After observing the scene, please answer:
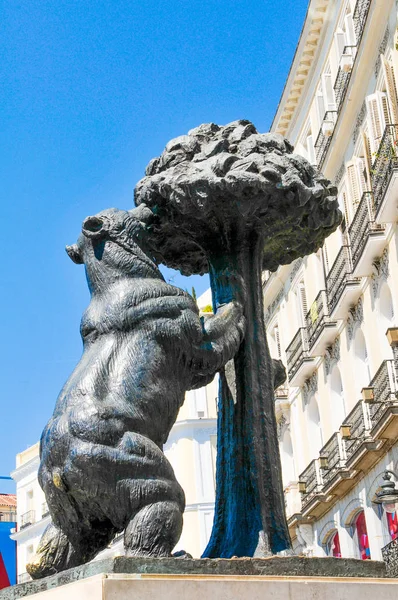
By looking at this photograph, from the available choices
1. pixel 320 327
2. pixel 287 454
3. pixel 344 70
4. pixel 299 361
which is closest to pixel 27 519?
pixel 287 454

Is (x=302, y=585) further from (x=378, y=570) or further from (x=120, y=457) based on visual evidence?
(x=120, y=457)

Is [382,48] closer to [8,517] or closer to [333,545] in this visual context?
[333,545]

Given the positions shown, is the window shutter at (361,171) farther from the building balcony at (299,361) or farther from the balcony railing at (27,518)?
the balcony railing at (27,518)

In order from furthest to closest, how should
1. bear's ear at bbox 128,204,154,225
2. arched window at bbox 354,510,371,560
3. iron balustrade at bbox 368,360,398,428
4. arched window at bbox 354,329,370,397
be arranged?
arched window at bbox 354,329,370,397, arched window at bbox 354,510,371,560, iron balustrade at bbox 368,360,398,428, bear's ear at bbox 128,204,154,225

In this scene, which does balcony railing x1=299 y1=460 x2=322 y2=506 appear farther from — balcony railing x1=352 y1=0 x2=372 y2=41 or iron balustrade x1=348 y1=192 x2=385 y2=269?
balcony railing x1=352 y1=0 x2=372 y2=41

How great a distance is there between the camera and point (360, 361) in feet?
82.2

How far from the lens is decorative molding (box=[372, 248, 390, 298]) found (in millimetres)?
22197

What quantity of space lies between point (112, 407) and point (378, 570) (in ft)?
3.76

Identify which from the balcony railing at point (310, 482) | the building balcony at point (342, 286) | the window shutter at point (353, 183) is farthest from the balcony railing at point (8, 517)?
the window shutter at point (353, 183)

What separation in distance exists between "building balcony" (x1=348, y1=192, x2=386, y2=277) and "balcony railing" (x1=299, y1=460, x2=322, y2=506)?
19.5 ft

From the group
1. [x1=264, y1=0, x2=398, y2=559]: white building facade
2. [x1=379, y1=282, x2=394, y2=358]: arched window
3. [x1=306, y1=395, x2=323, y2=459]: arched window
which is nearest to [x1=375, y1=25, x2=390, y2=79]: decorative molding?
[x1=264, y1=0, x2=398, y2=559]: white building facade

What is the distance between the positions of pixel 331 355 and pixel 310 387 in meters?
2.40

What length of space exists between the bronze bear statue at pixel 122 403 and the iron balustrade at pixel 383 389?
53.9 feet

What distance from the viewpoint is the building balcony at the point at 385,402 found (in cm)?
2011
